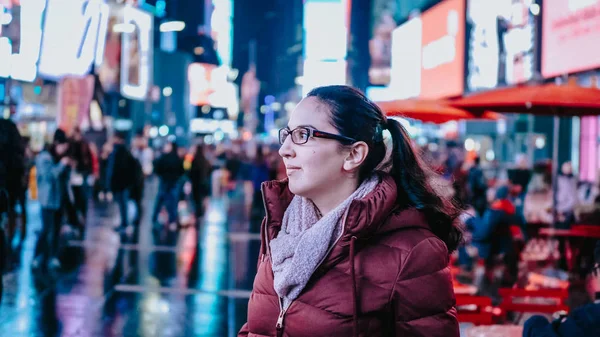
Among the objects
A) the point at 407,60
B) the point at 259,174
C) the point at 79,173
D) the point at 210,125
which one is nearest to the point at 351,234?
the point at 79,173

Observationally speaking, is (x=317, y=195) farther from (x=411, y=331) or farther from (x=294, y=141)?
(x=411, y=331)

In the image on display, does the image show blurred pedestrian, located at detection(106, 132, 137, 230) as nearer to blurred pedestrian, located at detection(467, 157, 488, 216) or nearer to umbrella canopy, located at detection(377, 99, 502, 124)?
umbrella canopy, located at detection(377, 99, 502, 124)

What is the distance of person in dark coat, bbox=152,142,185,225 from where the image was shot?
17984mm

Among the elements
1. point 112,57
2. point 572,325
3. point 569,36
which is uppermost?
point 112,57

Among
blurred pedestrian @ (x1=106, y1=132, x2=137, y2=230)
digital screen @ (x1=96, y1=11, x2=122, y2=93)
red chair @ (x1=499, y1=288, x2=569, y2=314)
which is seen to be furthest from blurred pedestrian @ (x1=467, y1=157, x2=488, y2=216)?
digital screen @ (x1=96, y1=11, x2=122, y2=93)

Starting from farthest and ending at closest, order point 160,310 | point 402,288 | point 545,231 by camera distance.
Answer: point 545,231, point 160,310, point 402,288

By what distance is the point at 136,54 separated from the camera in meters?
33.7

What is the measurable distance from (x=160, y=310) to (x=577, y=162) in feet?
71.9

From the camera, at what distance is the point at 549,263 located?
43.6 feet

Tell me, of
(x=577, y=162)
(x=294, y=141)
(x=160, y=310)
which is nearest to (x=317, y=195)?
(x=294, y=141)

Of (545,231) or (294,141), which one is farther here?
(545,231)

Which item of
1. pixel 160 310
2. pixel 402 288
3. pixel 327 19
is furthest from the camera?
pixel 327 19

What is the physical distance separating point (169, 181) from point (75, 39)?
12.2 feet

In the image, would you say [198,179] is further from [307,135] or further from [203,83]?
[203,83]
